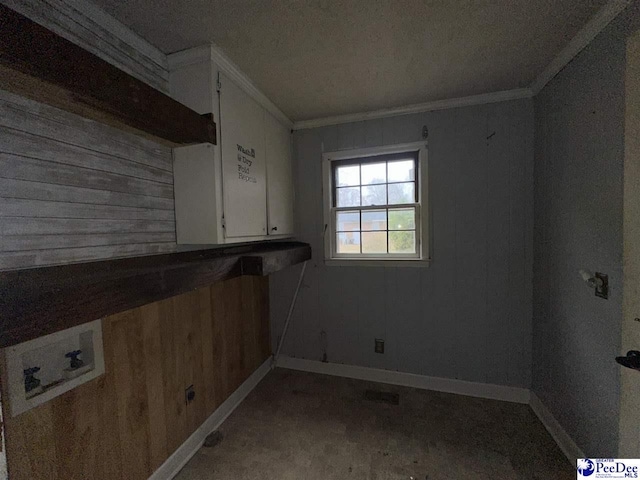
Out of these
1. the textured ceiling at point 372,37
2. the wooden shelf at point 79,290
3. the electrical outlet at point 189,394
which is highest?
the textured ceiling at point 372,37

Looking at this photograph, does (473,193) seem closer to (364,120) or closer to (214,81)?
(364,120)

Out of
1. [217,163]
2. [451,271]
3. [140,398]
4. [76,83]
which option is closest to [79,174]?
[76,83]

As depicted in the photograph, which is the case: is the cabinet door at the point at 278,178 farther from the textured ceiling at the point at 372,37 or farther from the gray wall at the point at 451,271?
the textured ceiling at the point at 372,37

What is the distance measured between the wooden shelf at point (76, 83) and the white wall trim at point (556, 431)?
2.66 m

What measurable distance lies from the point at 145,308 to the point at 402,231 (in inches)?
75.4

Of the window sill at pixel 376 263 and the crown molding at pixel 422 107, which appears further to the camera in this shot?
the window sill at pixel 376 263

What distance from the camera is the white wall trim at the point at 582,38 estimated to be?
1.11 metres

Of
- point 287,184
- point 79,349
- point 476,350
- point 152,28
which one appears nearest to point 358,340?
point 476,350

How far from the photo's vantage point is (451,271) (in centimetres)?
202

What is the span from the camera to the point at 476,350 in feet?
6.52

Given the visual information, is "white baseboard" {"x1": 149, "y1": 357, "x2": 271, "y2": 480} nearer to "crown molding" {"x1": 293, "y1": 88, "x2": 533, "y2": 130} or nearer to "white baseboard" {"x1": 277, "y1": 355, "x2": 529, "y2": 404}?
"white baseboard" {"x1": 277, "y1": 355, "x2": 529, "y2": 404}

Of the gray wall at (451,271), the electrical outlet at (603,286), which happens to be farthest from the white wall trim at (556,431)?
the electrical outlet at (603,286)

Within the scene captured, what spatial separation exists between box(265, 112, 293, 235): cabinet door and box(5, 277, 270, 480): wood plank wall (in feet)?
2.11

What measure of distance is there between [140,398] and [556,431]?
246 cm
